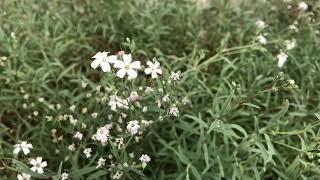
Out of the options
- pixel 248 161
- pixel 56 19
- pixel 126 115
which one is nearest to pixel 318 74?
pixel 248 161

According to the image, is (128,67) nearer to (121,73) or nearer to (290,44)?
(121,73)

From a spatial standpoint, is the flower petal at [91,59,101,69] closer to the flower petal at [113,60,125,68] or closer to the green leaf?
the flower petal at [113,60,125,68]

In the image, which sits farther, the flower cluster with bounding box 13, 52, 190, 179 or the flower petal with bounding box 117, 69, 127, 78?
the flower cluster with bounding box 13, 52, 190, 179

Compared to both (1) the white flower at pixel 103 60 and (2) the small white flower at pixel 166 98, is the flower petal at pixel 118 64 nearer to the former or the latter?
(1) the white flower at pixel 103 60

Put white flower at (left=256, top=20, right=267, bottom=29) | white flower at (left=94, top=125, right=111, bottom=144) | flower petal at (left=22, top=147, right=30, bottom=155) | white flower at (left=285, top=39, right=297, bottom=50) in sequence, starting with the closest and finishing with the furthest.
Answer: white flower at (left=94, top=125, right=111, bottom=144) → flower petal at (left=22, top=147, right=30, bottom=155) → white flower at (left=285, top=39, right=297, bottom=50) → white flower at (left=256, top=20, right=267, bottom=29)

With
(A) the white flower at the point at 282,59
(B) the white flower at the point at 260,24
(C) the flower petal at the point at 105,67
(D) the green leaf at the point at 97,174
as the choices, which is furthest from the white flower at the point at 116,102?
(B) the white flower at the point at 260,24

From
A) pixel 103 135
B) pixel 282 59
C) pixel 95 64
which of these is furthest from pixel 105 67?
pixel 282 59

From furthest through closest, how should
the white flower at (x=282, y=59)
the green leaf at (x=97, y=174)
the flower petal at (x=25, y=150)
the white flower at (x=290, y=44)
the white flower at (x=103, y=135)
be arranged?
the white flower at (x=290, y=44) < the white flower at (x=282, y=59) < the flower petal at (x=25, y=150) < the green leaf at (x=97, y=174) < the white flower at (x=103, y=135)

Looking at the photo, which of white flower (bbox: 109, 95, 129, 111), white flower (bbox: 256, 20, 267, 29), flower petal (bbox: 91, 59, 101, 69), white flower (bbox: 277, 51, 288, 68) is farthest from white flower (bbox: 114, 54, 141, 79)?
white flower (bbox: 256, 20, 267, 29)

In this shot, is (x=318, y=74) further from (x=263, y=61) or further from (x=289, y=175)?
(x=289, y=175)
